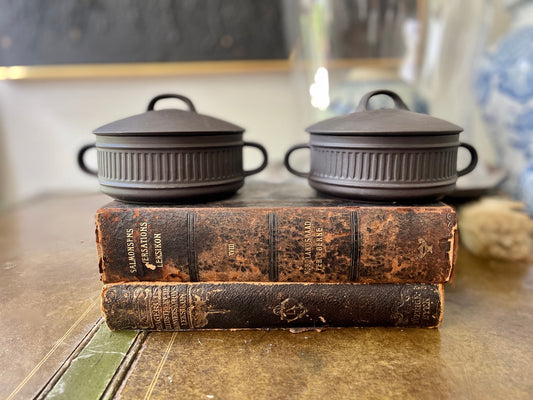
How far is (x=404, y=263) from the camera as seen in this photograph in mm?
453

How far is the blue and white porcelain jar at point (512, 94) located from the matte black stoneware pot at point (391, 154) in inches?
17.1

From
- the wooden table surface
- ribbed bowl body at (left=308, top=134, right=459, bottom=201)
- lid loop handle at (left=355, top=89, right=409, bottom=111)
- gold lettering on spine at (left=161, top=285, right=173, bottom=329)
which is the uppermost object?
lid loop handle at (left=355, top=89, right=409, bottom=111)

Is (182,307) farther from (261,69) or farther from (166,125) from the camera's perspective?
(261,69)

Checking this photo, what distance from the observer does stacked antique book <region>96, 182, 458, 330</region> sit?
17.7 inches

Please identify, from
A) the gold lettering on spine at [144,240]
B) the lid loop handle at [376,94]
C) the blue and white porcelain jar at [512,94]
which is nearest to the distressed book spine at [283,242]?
the gold lettering on spine at [144,240]

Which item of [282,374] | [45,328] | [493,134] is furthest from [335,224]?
[493,134]

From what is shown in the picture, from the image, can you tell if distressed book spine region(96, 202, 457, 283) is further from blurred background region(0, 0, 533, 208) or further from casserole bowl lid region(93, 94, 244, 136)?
blurred background region(0, 0, 533, 208)

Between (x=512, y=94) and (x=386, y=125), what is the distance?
1.67 feet

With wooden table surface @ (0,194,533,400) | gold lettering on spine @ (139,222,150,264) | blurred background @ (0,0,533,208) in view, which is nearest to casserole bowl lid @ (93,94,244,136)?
gold lettering on spine @ (139,222,150,264)

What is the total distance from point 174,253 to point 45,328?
0.57 ft

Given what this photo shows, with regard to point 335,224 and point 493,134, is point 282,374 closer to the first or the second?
point 335,224

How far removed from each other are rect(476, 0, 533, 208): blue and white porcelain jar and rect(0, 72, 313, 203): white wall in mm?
515

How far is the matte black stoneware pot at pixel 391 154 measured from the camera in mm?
440

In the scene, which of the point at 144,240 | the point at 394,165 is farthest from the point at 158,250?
the point at 394,165
